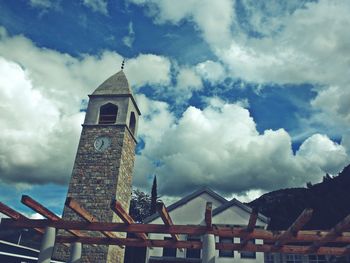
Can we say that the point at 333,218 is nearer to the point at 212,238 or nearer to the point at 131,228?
the point at 212,238

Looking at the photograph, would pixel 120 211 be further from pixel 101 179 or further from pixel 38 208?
pixel 101 179

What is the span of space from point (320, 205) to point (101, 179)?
16.3m

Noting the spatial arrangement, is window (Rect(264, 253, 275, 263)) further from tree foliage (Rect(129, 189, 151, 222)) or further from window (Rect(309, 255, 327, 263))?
tree foliage (Rect(129, 189, 151, 222))

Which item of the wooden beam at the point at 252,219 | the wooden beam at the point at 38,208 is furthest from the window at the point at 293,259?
the wooden beam at the point at 38,208

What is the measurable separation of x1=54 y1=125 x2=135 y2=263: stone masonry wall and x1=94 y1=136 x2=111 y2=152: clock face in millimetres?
250

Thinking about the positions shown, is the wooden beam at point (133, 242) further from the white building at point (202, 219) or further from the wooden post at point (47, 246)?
the white building at point (202, 219)

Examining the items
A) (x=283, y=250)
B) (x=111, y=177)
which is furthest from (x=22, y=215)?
(x=111, y=177)

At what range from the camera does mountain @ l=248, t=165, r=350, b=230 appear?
21.9m

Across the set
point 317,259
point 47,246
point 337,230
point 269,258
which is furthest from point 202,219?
point 47,246

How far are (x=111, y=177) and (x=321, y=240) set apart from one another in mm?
15110

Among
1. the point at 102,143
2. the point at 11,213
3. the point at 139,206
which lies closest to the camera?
the point at 11,213

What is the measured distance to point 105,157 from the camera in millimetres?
22547

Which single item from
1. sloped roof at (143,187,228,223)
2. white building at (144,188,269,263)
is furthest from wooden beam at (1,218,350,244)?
sloped roof at (143,187,228,223)

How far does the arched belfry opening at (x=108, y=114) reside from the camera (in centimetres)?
2445
